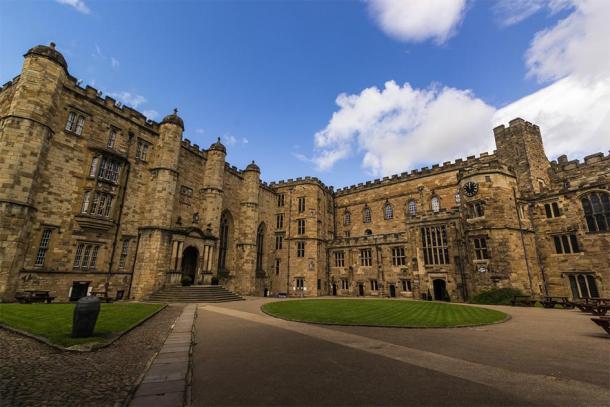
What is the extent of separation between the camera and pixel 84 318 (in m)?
8.22

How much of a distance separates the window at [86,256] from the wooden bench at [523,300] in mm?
33721

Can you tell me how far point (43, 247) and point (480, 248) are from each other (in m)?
35.2

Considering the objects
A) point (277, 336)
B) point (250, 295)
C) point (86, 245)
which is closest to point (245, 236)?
point (250, 295)

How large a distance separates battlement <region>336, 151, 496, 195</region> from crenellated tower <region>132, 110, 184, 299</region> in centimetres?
2622

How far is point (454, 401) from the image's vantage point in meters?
4.64

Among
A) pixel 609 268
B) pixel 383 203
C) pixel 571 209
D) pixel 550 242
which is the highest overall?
pixel 383 203

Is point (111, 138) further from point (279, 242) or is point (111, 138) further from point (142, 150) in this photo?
point (279, 242)

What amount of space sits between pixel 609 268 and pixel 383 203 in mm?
22340

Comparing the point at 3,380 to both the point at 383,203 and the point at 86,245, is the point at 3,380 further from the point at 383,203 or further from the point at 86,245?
the point at 383,203

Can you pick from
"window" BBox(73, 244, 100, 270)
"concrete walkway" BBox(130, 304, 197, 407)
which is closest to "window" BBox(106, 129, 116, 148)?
"window" BBox(73, 244, 100, 270)

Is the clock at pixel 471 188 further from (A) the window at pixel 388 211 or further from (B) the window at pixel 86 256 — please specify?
(B) the window at pixel 86 256

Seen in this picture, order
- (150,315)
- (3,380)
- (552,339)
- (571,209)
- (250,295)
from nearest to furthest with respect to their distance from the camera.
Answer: (3,380)
(552,339)
(150,315)
(571,209)
(250,295)

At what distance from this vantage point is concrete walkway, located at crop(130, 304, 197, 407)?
14.7ft

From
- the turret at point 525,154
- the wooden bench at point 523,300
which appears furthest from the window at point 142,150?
the turret at point 525,154
